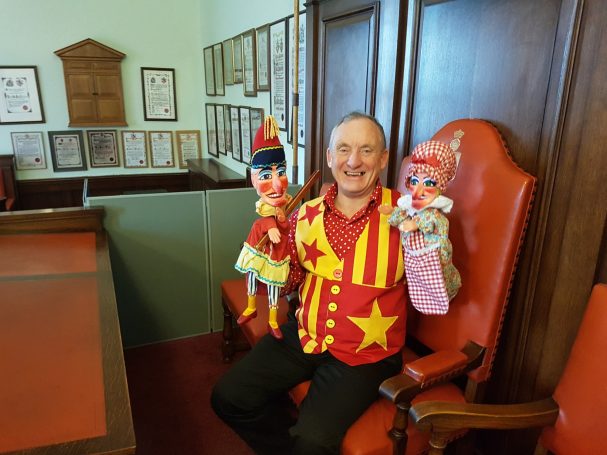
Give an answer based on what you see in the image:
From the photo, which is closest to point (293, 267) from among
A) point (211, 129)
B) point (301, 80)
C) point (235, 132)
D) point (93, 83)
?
point (301, 80)

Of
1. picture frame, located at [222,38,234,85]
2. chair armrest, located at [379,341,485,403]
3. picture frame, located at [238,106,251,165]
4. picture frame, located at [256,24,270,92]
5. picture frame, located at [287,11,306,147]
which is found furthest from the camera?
picture frame, located at [222,38,234,85]

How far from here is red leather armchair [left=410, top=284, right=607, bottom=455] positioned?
1.04 metres

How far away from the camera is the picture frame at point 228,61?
12.4ft

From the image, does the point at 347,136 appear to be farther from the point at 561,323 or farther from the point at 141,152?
the point at 141,152

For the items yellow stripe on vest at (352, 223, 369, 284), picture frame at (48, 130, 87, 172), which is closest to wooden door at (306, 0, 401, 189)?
yellow stripe on vest at (352, 223, 369, 284)

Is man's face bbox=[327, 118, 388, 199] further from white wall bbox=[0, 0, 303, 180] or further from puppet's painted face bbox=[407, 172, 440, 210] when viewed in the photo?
white wall bbox=[0, 0, 303, 180]

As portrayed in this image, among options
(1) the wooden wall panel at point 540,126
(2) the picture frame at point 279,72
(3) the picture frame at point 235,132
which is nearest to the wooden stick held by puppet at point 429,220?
(1) the wooden wall panel at point 540,126

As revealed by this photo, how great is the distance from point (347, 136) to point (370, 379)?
0.75 m

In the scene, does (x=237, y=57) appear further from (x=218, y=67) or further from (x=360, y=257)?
(x=360, y=257)

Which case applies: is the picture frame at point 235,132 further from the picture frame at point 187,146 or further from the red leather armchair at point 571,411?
the red leather armchair at point 571,411

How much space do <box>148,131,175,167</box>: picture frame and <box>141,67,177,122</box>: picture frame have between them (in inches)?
6.9

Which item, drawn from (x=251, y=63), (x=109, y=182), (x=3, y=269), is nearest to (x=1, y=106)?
(x=109, y=182)

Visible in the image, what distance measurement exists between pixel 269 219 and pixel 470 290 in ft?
2.11

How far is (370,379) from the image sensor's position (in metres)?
1.34
